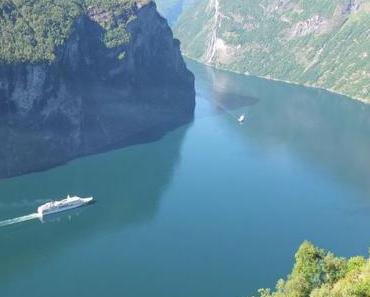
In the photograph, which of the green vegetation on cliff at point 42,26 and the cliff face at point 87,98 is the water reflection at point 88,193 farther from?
the green vegetation on cliff at point 42,26

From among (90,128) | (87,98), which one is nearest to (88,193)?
(90,128)

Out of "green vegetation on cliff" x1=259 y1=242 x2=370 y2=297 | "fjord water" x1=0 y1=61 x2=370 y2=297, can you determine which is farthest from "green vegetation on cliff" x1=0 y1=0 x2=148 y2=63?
"green vegetation on cliff" x1=259 y1=242 x2=370 y2=297

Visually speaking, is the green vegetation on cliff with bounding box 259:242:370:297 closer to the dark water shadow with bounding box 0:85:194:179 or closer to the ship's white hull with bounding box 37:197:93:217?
the ship's white hull with bounding box 37:197:93:217

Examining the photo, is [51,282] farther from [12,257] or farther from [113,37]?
[113,37]

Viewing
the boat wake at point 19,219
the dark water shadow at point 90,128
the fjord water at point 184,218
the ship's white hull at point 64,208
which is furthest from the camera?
the dark water shadow at point 90,128

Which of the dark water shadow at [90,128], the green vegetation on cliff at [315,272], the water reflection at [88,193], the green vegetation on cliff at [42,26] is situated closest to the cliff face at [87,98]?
the dark water shadow at [90,128]

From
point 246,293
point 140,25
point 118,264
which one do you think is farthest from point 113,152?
point 246,293
